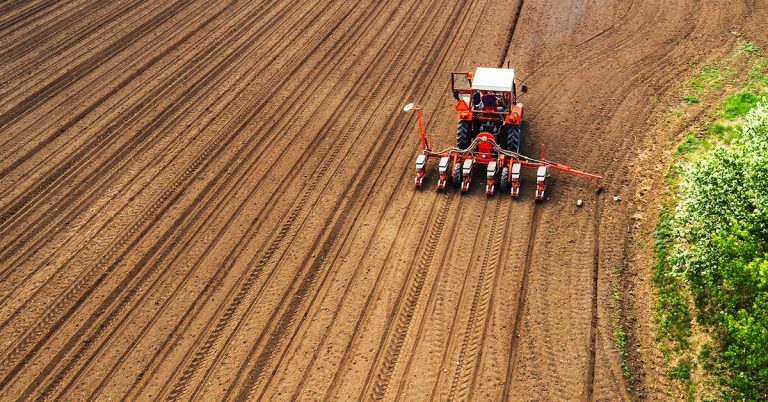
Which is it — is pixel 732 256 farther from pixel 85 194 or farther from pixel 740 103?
pixel 85 194

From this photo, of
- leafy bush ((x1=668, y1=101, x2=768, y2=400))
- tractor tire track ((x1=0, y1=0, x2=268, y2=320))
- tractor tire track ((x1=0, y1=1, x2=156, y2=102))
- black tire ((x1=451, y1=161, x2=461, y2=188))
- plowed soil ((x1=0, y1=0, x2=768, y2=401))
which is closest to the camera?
leafy bush ((x1=668, y1=101, x2=768, y2=400))

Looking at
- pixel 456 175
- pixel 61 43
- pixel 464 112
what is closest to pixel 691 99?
pixel 464 112

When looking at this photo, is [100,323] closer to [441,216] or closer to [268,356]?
[268,356]

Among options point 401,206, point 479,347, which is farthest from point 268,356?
point 401,206

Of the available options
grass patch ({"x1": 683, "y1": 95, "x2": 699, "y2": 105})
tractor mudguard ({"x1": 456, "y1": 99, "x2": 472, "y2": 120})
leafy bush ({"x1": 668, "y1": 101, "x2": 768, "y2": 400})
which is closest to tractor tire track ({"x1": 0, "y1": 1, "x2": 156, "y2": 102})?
tractor mudguard ({"x1": 456, "y1": 99, "x2": 472, "y2": 120})

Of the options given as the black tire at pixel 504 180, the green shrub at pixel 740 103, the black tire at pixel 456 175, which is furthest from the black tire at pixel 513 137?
the green shrub at pixel 740 103

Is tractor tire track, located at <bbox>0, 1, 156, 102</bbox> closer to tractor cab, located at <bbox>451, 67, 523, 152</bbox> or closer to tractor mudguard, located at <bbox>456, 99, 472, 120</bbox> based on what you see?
tractor mudguard, located at <bbox>456, 99, 472, 120</bbox>

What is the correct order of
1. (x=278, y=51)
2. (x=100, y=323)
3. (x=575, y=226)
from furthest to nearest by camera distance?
(x=278, y=51)
(x=575, y=226)
(x=100, y=323)
